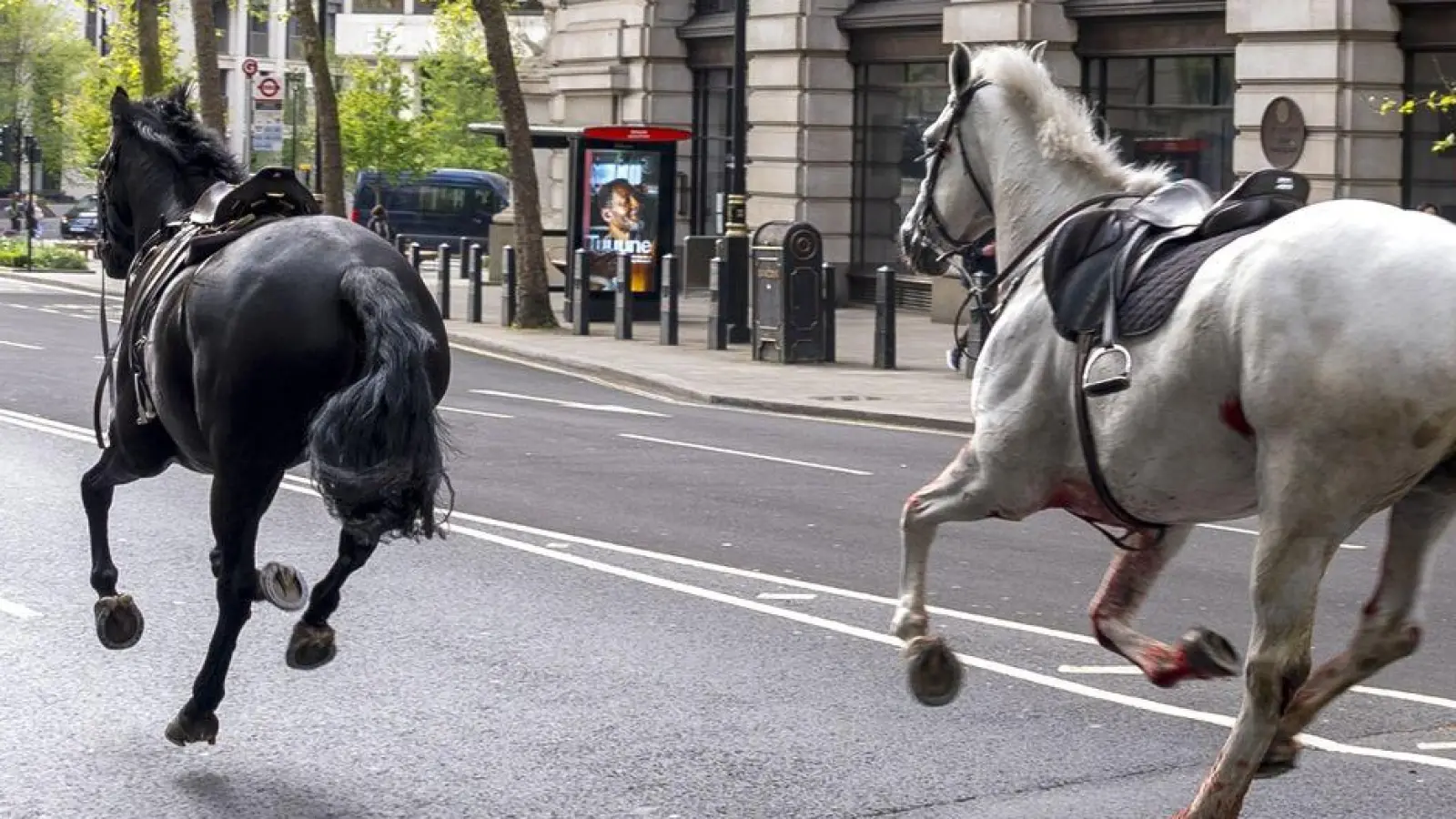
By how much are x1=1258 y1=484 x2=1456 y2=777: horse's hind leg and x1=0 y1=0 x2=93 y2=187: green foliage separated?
84719 mm

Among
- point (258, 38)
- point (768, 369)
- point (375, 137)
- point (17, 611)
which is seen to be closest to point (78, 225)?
point (375, 137)

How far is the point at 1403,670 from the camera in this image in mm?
9055

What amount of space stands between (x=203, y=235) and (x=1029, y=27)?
24.1 m

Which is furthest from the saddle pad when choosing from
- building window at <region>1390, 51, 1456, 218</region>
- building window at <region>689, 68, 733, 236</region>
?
building window at <region>689, 68, 733, 236</region>

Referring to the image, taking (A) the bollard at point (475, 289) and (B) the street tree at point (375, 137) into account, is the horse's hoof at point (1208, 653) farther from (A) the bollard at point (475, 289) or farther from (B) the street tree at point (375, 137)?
(B) the street tree at point (375, 137)

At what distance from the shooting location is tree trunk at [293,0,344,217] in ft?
132

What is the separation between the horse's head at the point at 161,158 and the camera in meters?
9.02

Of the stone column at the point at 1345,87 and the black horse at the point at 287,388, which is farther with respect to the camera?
the stone column at the point at 1345,87

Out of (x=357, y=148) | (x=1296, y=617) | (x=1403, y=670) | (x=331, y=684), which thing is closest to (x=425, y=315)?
(x=331, y=684)

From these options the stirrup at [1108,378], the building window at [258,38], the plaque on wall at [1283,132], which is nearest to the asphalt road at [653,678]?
the stirrup at [1108,378]

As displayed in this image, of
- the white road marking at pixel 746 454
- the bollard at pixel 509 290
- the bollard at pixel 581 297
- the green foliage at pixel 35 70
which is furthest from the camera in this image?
the green foliage at pixel 35 70

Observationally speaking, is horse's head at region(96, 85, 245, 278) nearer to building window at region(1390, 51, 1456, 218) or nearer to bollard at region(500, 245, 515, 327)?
building window at region(1390, 51, 1456, 218)

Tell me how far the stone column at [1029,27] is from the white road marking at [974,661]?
1999cm

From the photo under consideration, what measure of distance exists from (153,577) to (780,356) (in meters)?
16.2
